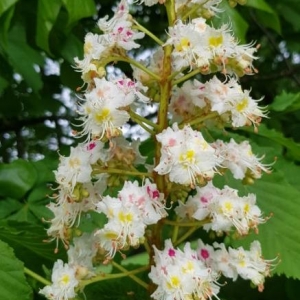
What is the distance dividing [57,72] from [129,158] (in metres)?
1.14

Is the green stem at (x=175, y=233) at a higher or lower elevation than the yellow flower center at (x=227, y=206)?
lower

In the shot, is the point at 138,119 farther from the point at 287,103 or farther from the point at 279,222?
the point at 287,103

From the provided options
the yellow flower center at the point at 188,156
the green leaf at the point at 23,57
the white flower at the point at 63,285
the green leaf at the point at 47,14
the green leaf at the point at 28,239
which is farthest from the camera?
the green leaf at the point at 23,57

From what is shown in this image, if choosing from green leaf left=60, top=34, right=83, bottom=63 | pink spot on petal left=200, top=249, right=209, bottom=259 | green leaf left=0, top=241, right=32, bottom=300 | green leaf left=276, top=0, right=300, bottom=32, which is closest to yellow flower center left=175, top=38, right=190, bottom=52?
pink spot on petal left=200, top=249, right=209, bottom=259

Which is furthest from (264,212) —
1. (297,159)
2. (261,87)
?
(261,87)

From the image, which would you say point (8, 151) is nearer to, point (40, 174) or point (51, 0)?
point (40, 174)

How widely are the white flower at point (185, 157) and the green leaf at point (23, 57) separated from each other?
0.82 metres

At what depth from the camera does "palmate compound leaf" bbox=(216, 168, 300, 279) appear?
1.49 meters

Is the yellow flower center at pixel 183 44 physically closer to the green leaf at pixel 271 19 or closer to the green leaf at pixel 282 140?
the green leaf at pixel 282 140

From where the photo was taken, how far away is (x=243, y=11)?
2287mm

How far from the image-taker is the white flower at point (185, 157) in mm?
1167

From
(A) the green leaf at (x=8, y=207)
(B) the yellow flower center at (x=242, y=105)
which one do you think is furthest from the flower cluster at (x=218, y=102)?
(A) the green leaf at (x=8, y=207)

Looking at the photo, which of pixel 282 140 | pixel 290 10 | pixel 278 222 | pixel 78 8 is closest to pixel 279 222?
pixel 278 222

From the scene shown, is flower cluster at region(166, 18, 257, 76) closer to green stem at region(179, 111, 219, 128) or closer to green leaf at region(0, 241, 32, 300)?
green stem at region(179, 111, 219, 128)
